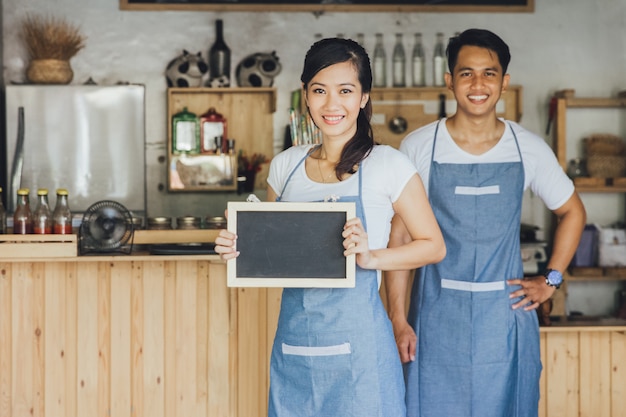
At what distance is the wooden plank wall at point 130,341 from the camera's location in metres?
3.48

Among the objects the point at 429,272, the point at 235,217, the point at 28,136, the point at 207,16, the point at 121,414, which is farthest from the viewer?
the point at 207,16

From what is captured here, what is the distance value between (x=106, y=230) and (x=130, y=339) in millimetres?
500

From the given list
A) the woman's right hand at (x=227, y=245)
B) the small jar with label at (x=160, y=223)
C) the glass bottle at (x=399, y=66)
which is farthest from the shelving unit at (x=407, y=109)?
the woman's right hand at (x=227, y=245)

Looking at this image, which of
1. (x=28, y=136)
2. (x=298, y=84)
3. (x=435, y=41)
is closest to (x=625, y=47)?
(x=435, y=41)

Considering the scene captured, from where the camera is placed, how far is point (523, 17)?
20.8 feet

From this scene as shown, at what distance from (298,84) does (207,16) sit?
2.85 feet

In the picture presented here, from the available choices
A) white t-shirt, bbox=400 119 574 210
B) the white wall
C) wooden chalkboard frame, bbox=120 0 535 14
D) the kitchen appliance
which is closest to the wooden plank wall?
white t-shirt, bbox=400 119 574 210

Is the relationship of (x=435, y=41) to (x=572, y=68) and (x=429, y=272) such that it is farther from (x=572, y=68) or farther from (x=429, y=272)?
(x=429, y=272)

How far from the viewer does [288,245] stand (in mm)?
2191

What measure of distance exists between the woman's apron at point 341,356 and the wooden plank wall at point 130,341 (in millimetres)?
1229

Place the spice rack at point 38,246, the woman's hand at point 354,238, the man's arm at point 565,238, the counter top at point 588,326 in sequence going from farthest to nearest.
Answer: the spice rack at point 38,246, the counter top at point 588,326, the man's arm at point 565,238, the woman's hand at point 354,238

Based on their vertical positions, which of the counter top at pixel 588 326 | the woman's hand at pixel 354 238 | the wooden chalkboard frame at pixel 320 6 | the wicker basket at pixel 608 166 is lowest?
the counter top at pixel 588 326

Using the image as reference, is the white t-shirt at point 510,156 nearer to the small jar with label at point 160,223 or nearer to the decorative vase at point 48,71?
the small jar with label at point 160,223

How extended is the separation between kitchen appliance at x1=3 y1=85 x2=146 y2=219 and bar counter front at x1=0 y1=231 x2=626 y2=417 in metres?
2.40
